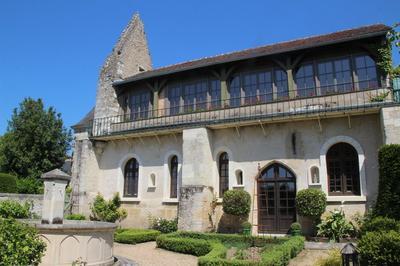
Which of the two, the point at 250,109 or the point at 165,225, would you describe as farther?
the point at 165,225

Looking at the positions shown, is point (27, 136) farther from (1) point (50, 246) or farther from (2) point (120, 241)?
(1) point (50, 246)

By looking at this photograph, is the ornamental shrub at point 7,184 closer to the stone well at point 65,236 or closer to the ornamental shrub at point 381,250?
the stone well at point 65,236

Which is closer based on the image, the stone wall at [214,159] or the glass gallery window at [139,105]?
the stone wall at [214,159]

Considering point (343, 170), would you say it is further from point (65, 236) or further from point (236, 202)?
point (65, 236)

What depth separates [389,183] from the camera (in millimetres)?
12023

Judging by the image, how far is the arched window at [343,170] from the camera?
1448 cm

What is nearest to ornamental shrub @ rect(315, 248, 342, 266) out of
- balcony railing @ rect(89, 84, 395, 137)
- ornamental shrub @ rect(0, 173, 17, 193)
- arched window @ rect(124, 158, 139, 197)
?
balcony railing @ rect(89, 84, 395, 137)

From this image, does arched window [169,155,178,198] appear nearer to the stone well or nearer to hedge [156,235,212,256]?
hedge [156,235,212,256]

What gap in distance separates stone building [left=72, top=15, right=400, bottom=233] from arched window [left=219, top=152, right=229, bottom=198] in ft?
0.16

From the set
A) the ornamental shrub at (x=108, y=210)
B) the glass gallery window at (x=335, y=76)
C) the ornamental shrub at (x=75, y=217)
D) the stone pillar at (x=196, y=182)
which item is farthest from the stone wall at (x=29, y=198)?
the glass gallery window at (x=335, y=76)

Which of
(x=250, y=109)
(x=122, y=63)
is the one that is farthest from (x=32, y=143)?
(x=250, y=109)

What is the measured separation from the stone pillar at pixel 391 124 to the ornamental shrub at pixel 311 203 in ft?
10.4

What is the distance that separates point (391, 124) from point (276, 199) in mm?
5576

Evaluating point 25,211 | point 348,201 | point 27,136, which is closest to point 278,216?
point 348,201
